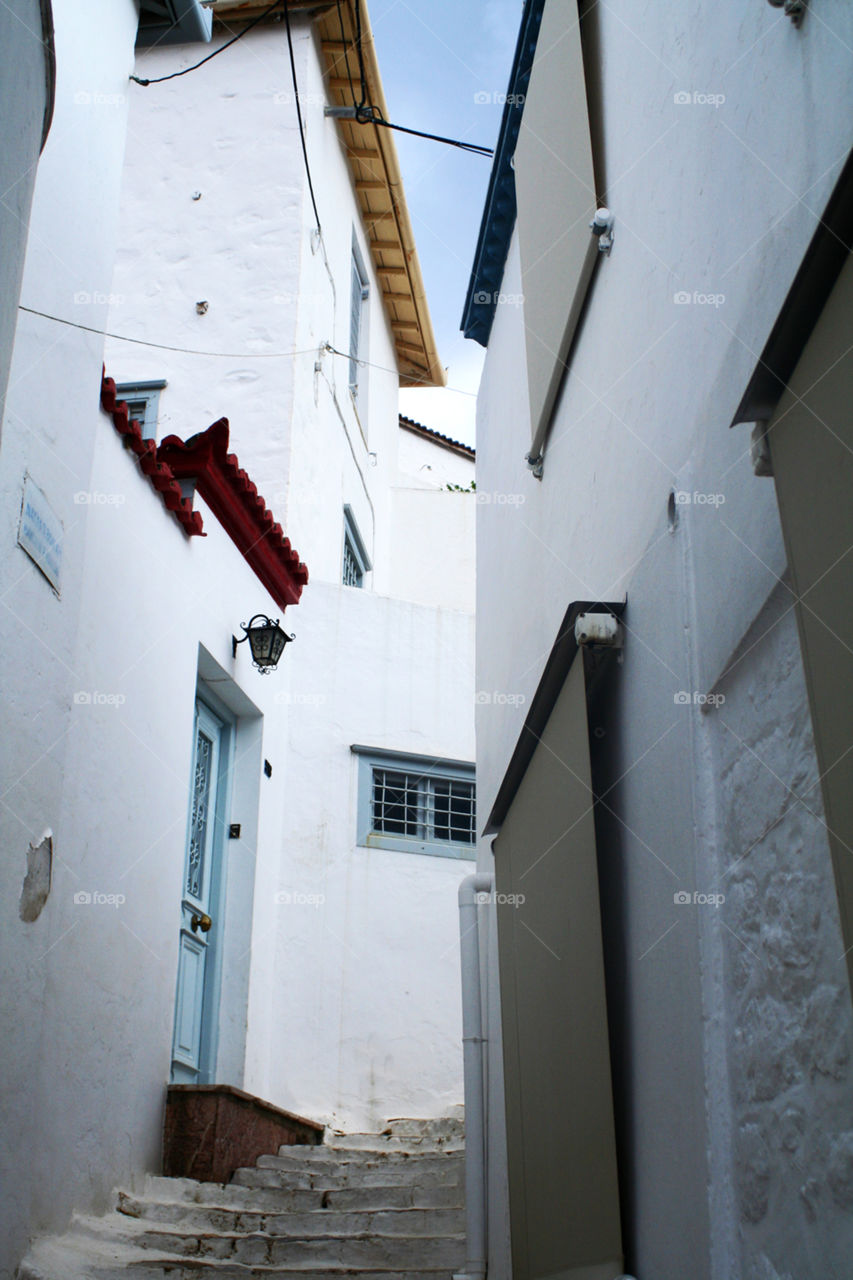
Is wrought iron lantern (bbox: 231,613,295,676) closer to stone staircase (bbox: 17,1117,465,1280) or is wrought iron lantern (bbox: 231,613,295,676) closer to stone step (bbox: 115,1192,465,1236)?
stone staircase (bbox: 17,1117,465,1280)

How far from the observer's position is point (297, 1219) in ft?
18.7

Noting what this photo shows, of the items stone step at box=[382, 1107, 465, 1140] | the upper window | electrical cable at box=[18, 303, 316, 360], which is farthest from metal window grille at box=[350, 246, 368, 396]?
stone step at box=[382, 1107, 465, 1140]

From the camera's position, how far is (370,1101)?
8289 millimetres

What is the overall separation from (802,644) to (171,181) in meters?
10.8

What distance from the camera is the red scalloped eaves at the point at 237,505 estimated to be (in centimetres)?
721

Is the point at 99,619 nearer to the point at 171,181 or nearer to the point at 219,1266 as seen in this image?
the point at 219,1266
